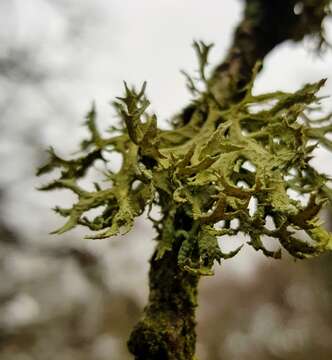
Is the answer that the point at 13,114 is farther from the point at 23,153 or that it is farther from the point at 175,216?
the point at 175,216

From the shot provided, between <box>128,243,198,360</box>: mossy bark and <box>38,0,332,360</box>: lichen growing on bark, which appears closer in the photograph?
<box>38,0,332,360</box>: lichen growing on bark

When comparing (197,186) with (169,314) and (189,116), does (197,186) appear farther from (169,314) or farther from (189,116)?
(189,116)

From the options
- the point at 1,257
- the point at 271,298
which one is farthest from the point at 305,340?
the point at 1,257

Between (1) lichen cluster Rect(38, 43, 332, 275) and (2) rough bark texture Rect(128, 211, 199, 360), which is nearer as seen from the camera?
(1) lichen cluster Rect(38, 43, 332, 275)

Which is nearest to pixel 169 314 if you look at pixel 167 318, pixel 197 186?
pixel 167 318
